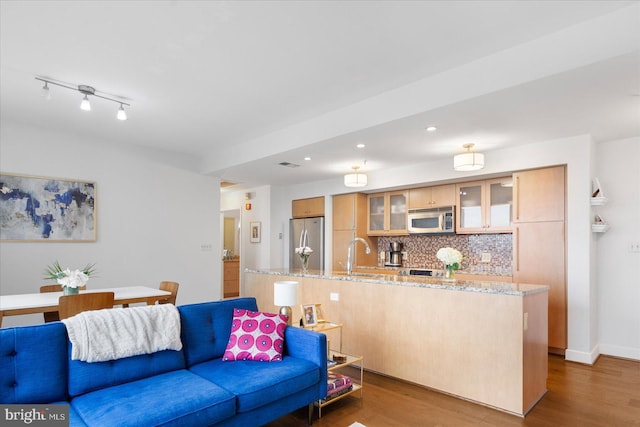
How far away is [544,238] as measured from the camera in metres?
4.49

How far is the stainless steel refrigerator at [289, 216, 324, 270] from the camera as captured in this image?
7039 millimetres

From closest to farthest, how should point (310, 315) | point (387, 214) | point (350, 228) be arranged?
point (310, 315), point (387, 214), point (350, 228)

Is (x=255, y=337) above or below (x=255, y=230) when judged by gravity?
below

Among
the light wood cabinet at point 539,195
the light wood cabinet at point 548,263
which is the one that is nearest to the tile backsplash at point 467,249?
the light wood cabinet at point 548,263

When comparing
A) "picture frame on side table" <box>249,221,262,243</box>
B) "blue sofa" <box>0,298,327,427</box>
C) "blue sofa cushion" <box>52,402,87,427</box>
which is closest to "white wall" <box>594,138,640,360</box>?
"blue sofa" <box>0,298,327,427</box>

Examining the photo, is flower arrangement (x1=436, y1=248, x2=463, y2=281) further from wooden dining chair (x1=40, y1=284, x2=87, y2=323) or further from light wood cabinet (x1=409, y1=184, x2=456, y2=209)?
wooden dining chair (x1=40, y1=284, x2=87, y2=323)

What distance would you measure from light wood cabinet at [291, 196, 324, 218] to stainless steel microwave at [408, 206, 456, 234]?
1776 mm

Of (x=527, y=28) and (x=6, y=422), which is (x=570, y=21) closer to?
(x=527, y=28)

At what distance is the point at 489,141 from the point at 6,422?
4691 mm

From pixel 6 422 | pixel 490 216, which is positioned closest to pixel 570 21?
pixel 490 216

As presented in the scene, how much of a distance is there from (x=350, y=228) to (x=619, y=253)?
368cm

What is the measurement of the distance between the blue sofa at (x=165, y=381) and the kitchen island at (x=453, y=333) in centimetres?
106

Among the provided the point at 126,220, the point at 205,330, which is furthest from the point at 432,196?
the point at 126,220

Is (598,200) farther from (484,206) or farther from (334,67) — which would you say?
(334,67)
